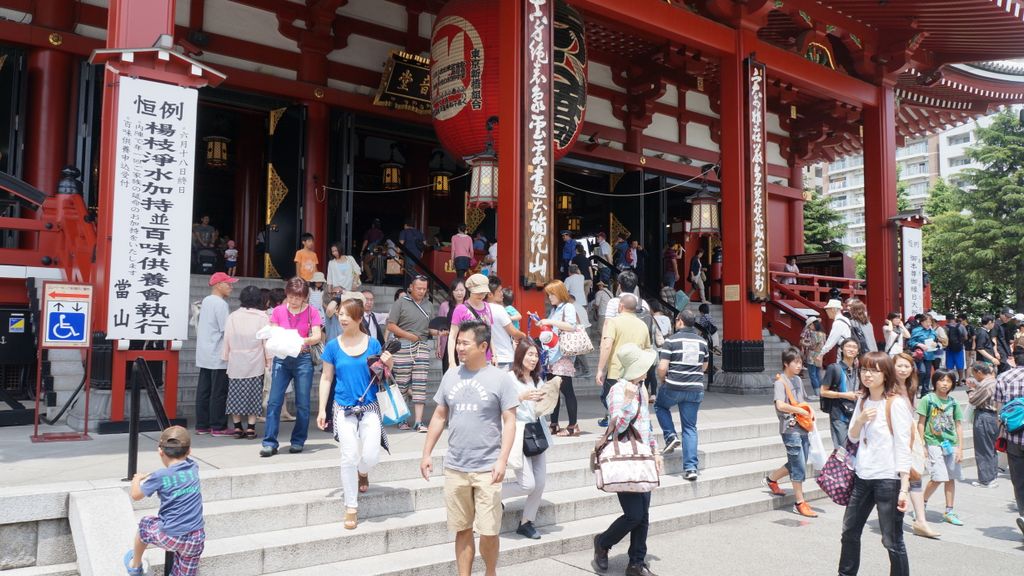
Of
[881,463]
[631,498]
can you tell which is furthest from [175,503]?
[881,463]

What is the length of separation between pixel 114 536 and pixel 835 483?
13.1 feet

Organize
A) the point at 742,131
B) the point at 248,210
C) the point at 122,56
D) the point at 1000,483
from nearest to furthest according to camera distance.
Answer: the point at 122,56 < the point at 1000,483 < the point at 742,131 < the point at 248,210

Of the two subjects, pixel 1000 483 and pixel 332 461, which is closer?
pixel 332 461

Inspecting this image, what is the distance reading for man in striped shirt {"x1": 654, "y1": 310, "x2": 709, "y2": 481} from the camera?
20.0 feet

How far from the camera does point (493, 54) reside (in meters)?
9.96

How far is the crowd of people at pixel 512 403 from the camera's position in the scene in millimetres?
3889

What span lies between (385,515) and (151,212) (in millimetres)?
3371

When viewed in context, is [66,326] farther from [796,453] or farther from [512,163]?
[796,453]

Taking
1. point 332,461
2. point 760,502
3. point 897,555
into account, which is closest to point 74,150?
point 332,461

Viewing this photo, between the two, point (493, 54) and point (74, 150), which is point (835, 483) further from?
point (74, 150)

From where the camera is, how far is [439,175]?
14.6m

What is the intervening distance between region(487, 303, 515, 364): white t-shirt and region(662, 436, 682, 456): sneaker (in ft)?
5.45

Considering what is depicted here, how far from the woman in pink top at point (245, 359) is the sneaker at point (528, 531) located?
259 cm

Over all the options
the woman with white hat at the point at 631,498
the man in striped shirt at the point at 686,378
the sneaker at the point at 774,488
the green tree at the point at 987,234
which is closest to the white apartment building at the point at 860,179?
the green tree at the point at 987,234
